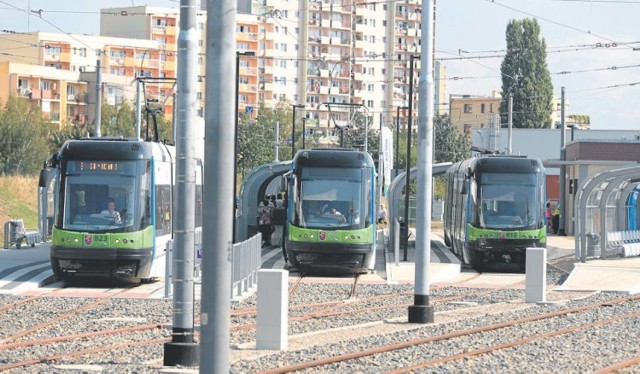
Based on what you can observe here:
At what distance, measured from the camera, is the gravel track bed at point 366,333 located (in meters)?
16.8

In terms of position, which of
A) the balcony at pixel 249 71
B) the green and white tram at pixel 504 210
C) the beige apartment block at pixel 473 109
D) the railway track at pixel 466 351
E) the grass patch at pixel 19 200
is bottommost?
the grass patch at pixel 19 200

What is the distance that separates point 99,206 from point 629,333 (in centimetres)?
1175

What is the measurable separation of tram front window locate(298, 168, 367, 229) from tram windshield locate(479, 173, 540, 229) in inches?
196

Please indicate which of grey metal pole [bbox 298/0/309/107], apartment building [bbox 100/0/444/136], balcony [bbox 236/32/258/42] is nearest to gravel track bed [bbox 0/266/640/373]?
apartment building [bbox 100/0/444/136]

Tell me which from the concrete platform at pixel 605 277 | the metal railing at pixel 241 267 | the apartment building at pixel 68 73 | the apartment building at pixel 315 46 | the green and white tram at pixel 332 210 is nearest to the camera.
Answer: the metal railing at pixel 241 267

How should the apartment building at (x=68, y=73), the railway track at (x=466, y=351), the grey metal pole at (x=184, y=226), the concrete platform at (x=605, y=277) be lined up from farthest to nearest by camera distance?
the apartment building at (x=68, y=73) → the concrete platform at (x=605, y=277) → the railway track at (x=466, y=351) → the grey metal pole at (x=184, y=226)

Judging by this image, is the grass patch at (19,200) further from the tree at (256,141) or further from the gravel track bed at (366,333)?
the gravel track bed at (366,333)

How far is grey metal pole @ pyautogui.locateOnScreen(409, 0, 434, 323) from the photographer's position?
72.3 ft

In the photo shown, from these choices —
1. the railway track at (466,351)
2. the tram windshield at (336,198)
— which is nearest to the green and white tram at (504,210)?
the tram windshield at (336,198)

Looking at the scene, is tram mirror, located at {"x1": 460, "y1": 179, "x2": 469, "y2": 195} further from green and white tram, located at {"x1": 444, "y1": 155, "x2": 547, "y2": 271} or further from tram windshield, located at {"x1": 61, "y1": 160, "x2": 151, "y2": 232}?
tram windshield, located at {"x1": 61, "y1": 160, "x2": 151, "y2": 232}

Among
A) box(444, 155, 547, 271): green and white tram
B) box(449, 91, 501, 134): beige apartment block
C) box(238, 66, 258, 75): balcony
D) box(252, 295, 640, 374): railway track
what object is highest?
box(238, 66, 258, 75): balcony

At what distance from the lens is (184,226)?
16.2 meters

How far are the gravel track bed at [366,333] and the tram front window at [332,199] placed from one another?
3.82 m

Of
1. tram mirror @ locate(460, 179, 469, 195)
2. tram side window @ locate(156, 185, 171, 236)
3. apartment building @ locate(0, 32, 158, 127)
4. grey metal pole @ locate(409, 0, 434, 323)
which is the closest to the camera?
grey metal pole @ locate(409, 0, 434, 323)
